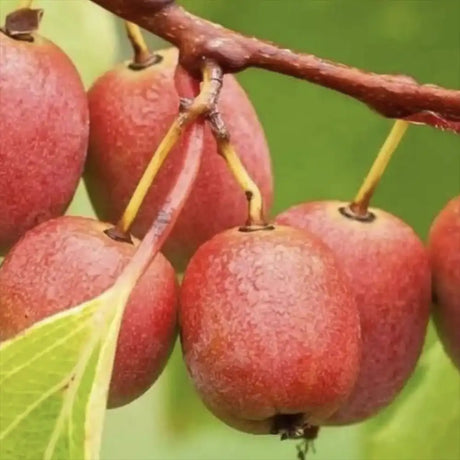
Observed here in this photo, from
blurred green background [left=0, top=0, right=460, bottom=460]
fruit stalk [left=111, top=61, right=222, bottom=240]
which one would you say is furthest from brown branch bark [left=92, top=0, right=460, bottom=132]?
blurred green background [left=0, top=0, right=460, bottom=460]

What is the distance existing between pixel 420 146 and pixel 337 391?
507 millimetres

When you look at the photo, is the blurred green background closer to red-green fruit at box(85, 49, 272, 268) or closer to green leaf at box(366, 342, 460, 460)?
green leaf at box(366, 342, 460, 460)

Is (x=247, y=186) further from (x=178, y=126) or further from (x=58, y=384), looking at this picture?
(x=58, y=384)

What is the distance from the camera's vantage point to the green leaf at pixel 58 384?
778 millimetres

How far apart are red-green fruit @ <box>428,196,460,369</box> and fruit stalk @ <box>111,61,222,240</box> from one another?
0.68 feet

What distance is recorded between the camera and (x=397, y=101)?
3.04ft

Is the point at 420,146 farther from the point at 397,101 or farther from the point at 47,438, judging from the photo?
the point at 47,438

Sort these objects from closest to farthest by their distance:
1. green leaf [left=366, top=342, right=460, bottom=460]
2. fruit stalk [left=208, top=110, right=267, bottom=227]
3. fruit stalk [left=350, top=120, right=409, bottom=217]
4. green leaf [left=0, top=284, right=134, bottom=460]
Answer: green leaf [left=0, top=284, right=134, bottom=460]
fruit stalk [left=208, top=110, right=267, bottom=227]
fruit stalk [left=350, top=120, right=409, bottom=217]
green leaf [left=366, top=342, right=460, bottom=460]

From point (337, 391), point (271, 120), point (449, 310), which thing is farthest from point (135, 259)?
point (271, 120)

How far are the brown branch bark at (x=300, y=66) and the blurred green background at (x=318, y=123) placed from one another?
0.37m

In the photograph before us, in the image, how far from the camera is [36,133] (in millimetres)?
943

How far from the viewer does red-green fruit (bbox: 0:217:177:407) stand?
865 millimetres

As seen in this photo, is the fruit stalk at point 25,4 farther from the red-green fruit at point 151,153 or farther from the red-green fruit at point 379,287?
the red-green fruit at point 379,287

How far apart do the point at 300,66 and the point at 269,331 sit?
0.16 m
